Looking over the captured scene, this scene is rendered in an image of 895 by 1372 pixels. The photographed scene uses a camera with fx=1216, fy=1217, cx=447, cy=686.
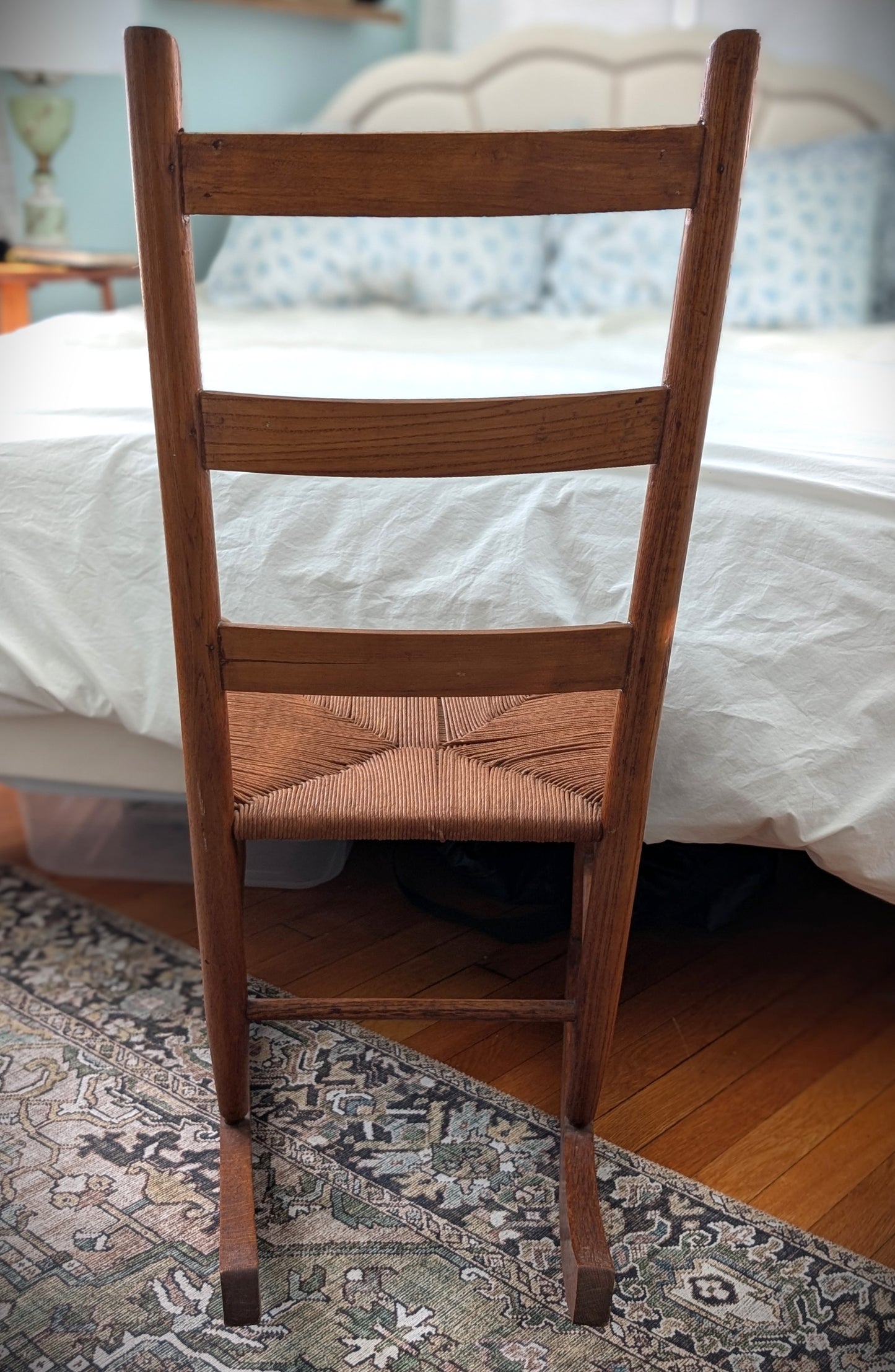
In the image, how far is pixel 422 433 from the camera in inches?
32.0

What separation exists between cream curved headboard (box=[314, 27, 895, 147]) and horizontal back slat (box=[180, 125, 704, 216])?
2238 mm

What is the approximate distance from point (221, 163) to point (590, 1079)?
799 millimetres

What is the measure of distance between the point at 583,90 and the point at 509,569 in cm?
214

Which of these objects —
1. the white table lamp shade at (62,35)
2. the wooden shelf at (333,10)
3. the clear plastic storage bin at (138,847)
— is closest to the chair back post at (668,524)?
the clear plastic storage bin at (138,847)

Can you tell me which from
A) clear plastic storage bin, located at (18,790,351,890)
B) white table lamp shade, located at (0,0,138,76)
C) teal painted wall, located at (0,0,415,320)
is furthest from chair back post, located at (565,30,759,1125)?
teal painted wall, located at (0,0,415,320)

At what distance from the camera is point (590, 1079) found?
3.57 ft

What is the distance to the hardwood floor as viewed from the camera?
1162 millimetres

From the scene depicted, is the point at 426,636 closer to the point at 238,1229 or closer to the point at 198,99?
the point at 238,1229

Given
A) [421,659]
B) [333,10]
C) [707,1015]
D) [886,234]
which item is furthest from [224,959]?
[333,10]

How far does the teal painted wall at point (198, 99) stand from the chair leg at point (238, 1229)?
2325mm

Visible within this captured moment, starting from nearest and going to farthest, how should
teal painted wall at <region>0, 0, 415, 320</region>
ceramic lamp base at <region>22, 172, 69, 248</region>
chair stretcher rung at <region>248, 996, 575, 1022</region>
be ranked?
chair stretcher rung at <region>248, 996, 575, 1022</region>, ceramic lamp base at <region>22, 172, 69, 248</region>, teal painted wall at <region>0, 0, 415, 320</region>

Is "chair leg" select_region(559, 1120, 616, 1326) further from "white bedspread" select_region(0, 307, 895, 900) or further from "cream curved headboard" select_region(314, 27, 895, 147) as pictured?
"cream curved headboard" select_region(314, 27, 895, 147)

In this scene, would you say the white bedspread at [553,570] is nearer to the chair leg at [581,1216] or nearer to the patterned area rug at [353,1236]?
the chair leg at [581,1216]

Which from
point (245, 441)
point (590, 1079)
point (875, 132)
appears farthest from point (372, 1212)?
point (875, 132)
